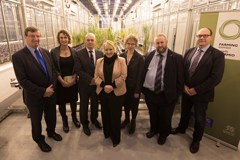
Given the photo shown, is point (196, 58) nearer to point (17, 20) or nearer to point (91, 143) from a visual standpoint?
point (91, 143)

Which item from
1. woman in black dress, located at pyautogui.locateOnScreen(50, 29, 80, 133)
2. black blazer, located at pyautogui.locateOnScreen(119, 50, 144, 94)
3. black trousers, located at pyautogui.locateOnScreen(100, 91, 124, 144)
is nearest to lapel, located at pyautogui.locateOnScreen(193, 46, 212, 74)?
black blazer, located at pyautogui.locateOnScreen(119, 50, 144, 94)

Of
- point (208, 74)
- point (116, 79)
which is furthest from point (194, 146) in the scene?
point (116, 79)

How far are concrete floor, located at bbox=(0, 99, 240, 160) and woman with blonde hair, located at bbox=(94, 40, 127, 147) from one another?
1.28ft

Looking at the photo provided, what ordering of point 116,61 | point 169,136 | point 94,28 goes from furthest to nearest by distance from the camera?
1. point 94,28
2. point 169,136
3. point 116,61

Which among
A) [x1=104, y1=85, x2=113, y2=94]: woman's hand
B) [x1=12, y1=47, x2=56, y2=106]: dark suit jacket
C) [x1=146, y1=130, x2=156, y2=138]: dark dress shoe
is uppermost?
[x1=12, y1=47, x2=56, y2=106]: dark suit jacket

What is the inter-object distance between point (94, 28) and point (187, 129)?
4.53 m

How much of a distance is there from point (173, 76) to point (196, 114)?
2.43 ft

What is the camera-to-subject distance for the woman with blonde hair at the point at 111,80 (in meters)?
1.98

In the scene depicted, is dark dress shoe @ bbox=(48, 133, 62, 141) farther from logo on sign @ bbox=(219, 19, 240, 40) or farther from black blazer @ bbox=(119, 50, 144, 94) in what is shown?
logo on sign @ bbox=(219, 19, 240, 40)

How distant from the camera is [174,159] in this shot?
82.0 inches

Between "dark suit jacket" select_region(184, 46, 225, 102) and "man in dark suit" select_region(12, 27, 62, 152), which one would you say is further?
"dark suit jacket" select_region(184, 46, 225, 102)

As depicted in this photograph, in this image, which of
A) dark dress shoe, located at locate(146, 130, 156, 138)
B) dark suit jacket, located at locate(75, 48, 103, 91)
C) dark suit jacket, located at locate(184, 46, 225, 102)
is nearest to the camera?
dark suit jacket, located at locate(184, 46, 225, 102)

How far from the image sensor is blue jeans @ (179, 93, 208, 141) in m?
2.13

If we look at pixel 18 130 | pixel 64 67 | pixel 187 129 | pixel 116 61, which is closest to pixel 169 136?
pixel 187 129
